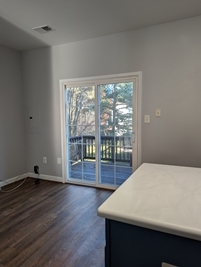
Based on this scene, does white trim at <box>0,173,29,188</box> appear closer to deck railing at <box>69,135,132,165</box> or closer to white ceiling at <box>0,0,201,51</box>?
deck railing at <box>69,135,132,165</box>

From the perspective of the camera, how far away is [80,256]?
5.55 feet

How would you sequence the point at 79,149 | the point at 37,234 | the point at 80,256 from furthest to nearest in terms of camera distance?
the point at 79,149 → the point at 37,234 → the point at 80,256

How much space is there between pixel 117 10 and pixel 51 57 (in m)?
1.67

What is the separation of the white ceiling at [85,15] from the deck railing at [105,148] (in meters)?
1.71

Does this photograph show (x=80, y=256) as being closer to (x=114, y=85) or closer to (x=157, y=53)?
(x=114, y=85)

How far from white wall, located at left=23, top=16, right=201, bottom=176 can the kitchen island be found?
179 cm

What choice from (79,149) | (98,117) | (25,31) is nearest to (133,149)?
(98,117)

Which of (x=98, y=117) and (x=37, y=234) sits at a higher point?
(x=98, y=117)

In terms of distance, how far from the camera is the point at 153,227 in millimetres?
716

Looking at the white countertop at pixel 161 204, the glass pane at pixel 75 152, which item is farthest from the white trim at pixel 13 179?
the white countertop at pixel 161 204

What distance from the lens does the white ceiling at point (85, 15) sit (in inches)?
84.2

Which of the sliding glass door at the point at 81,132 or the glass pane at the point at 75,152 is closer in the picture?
the sliding glass door at the point at 81,132

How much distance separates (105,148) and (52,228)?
155 centimetres

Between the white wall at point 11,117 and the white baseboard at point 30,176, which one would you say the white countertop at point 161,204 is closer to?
the white baseboard at point 30,176
